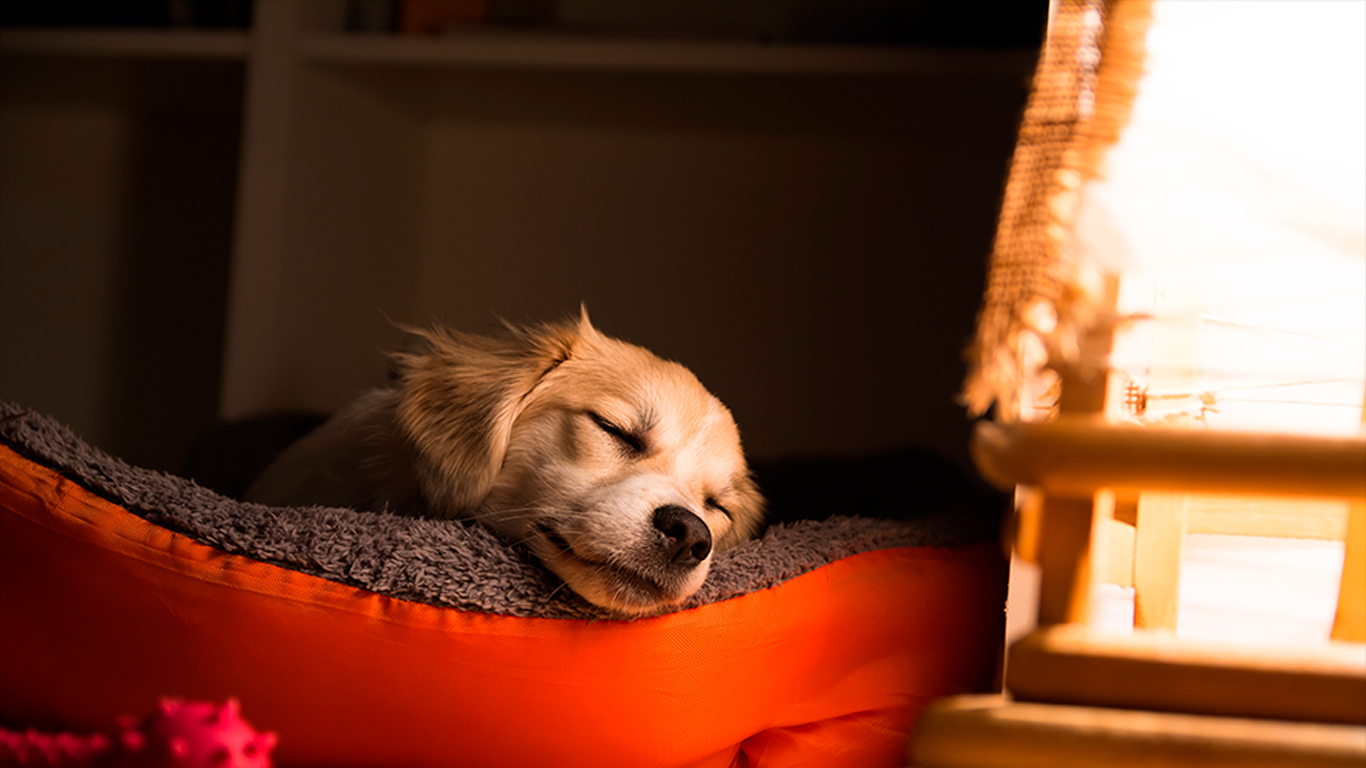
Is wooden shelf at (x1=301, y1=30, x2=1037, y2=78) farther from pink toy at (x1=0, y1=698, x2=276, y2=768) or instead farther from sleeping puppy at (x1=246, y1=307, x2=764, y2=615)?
pink toy at (x1=0, y1=698, x2=276, y2=768)

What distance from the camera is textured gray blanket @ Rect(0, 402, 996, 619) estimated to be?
0.82 meters

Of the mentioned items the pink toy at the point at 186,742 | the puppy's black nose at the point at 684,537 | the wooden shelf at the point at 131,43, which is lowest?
the pink toy at the point at 186,742

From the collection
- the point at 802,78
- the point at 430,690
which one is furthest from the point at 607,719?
the point at 802,78

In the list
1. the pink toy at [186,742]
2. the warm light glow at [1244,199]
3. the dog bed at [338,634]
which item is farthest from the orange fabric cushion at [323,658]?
the warm light glow at [1244,199]

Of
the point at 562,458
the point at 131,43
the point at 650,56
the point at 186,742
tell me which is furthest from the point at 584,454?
the point at 131,43

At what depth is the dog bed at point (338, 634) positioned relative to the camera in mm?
798

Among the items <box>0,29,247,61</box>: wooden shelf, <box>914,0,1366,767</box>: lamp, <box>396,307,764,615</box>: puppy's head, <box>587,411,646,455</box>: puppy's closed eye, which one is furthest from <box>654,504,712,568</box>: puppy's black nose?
<box>0,29,247,61</box>: wooden shelf

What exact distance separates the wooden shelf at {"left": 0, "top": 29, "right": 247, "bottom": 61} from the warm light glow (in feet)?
6.13

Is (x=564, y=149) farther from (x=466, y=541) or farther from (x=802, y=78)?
(x=466, y=541)

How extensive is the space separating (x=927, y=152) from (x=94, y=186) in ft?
7.65

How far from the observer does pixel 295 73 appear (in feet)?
6.02

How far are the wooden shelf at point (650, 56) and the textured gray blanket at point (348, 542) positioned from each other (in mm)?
1128

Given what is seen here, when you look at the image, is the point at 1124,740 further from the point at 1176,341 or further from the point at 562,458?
the point at 562,458

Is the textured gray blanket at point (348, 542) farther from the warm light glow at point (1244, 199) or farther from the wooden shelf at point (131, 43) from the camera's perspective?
the wooden shelf at point (131, 43)
